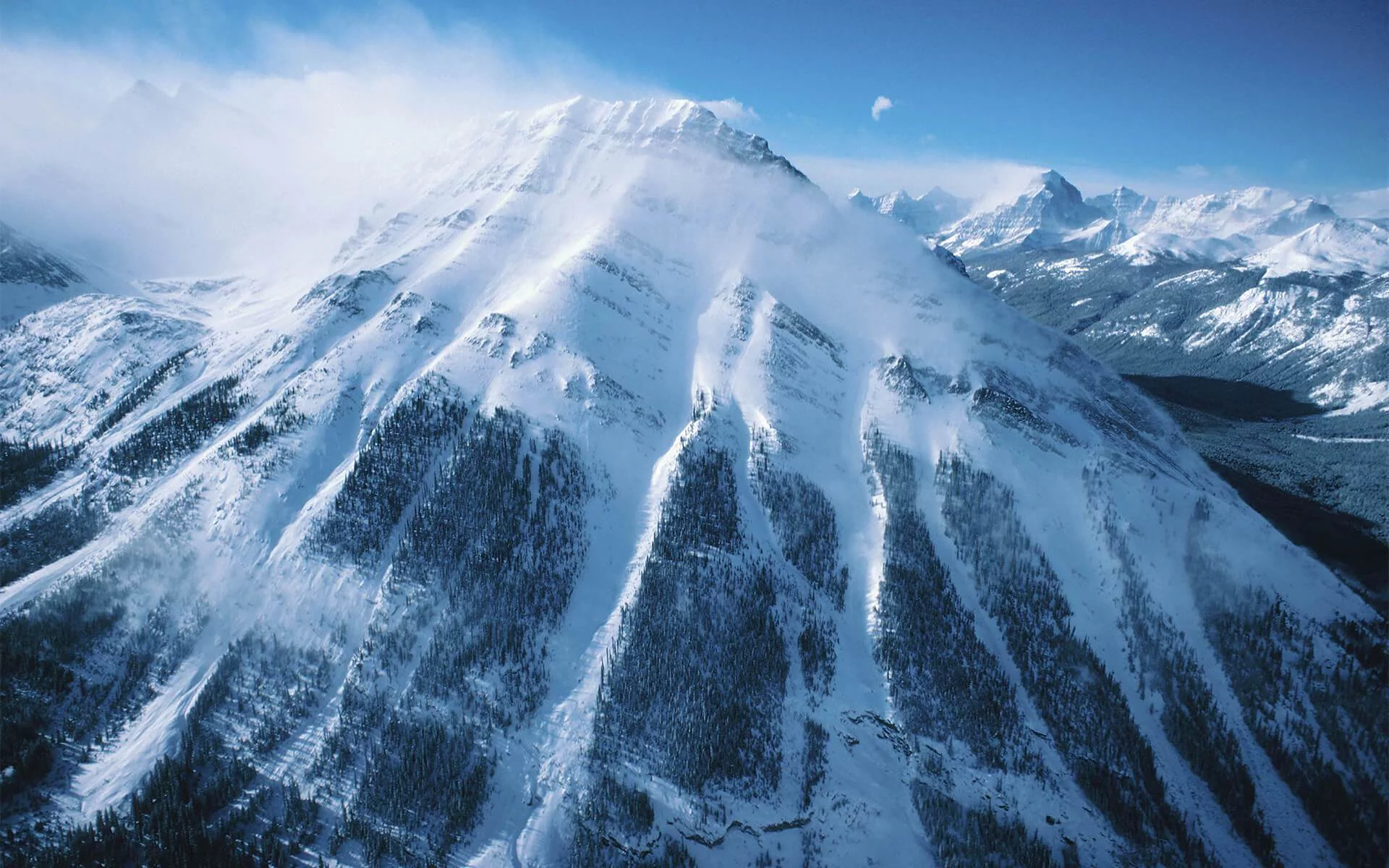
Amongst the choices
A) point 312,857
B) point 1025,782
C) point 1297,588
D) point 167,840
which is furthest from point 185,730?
point 1297,588

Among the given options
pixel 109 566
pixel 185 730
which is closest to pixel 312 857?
pixel 185 730

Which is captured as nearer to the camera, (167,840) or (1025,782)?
(167,840)

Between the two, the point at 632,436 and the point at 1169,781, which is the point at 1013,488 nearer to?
the point at 1169,781

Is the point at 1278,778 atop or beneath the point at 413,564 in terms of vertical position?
atop

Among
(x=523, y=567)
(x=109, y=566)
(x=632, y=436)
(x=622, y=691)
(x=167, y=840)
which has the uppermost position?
(x=632, y=436)

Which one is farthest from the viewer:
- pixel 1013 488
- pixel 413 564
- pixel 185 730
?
pixel 1013 488

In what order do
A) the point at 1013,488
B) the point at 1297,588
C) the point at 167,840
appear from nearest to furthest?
1. the point at 167,840
2. the point at 1297,588
3. the point at 1013,488

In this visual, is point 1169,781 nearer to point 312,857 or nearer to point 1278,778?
point 1278,778
